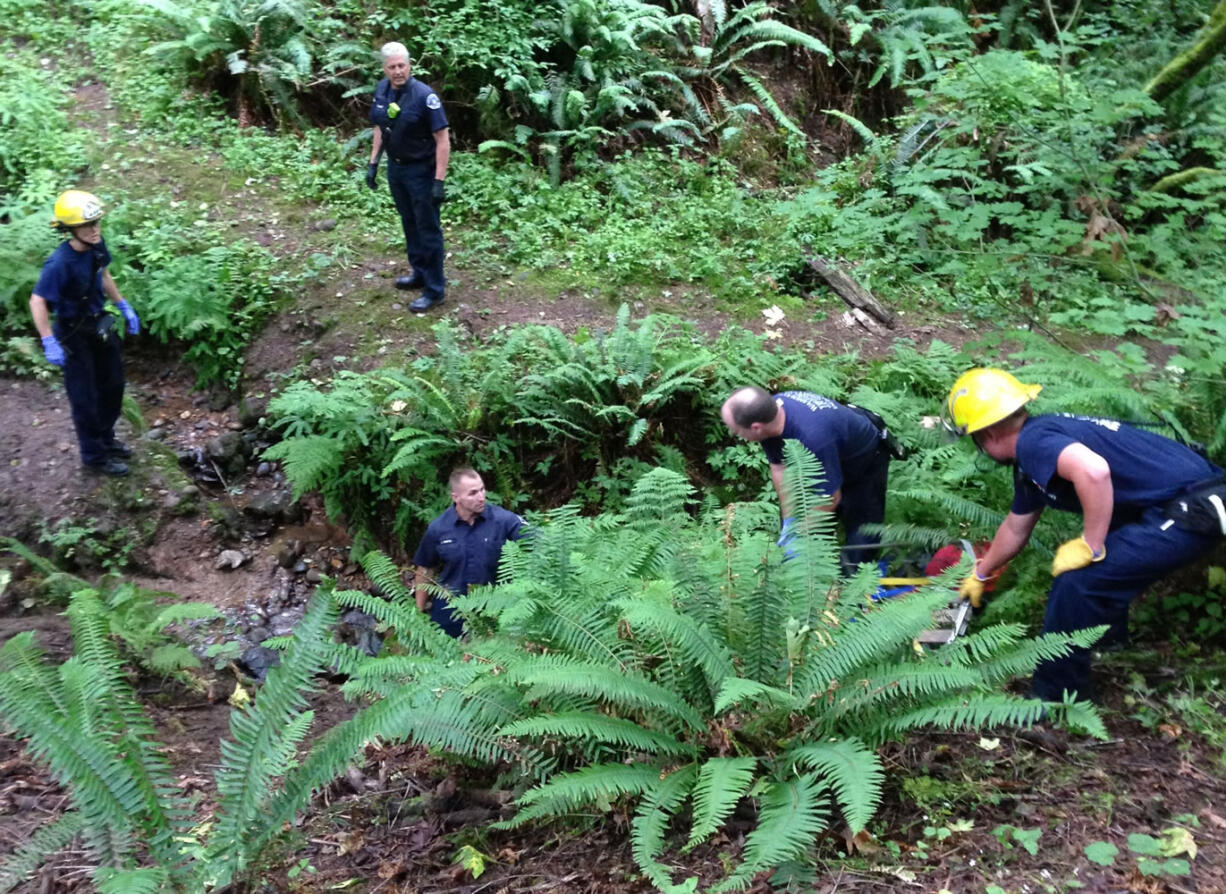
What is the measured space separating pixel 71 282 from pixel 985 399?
6268 mm

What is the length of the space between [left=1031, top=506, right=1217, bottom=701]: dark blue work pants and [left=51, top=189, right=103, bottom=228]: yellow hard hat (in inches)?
259

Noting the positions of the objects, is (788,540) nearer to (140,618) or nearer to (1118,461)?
(1118,461)

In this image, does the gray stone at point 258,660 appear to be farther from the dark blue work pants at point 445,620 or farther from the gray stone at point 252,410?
the gray stone at point 252,410

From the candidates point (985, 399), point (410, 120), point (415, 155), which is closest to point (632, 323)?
point (415, 155)

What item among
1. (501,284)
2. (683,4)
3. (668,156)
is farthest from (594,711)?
(683,4)

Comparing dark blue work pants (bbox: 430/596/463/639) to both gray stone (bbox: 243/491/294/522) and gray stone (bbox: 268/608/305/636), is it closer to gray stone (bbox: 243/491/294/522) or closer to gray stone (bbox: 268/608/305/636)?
gray stone (bbox: 268/608/305/636)

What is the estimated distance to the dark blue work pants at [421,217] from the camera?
8039mm

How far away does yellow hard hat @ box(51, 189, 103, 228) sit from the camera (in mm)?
6254

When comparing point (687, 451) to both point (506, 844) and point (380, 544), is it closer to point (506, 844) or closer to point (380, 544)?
point (380, 544)

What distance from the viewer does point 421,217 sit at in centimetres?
816

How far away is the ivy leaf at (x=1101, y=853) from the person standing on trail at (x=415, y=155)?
6.89m

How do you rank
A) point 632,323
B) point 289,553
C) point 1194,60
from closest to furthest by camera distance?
point 289,553 < point 1194,60 < point 632,323

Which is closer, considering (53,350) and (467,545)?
(467,545)

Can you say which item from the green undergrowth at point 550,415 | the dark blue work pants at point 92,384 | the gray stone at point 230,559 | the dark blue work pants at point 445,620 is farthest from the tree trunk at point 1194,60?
the dark blue work pants at point 92,384
